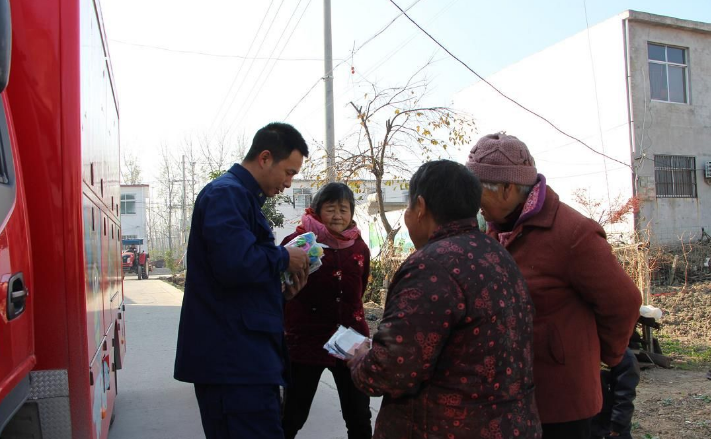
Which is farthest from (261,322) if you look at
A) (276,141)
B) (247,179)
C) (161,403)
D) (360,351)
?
(161,403)

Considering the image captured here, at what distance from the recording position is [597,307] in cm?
235

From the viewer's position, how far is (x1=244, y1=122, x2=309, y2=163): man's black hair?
2781 millimetres

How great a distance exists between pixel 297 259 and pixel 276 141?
54 centimetres

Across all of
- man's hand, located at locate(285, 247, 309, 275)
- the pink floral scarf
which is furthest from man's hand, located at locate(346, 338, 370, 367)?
the pink floral scarf

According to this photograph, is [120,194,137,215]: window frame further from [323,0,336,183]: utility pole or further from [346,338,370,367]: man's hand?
[346,338,370,367]: man's hand

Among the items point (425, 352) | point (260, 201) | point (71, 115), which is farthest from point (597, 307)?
point (71, 115)

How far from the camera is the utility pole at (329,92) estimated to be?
11.4 metres

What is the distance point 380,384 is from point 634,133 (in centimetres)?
1654

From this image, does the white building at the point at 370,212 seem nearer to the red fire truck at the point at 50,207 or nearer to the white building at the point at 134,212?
the red fire truck at the point at 50,207

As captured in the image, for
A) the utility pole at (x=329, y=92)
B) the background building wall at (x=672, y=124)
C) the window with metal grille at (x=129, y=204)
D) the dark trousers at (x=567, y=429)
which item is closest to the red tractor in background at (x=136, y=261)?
the window with metal grille at (x=129, y=204)

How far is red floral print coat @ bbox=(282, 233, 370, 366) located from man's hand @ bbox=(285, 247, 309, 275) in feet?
2.94

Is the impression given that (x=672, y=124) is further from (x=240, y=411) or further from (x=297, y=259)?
(x=240, y=411)

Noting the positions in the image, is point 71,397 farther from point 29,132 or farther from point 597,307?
point 597,307

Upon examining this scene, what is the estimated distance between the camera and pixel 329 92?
12.0 metres
